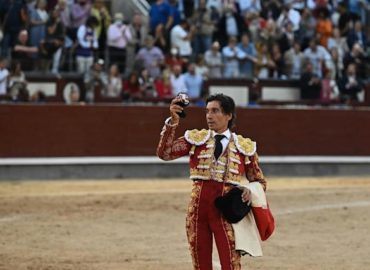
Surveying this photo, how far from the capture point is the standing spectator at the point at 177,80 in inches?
554

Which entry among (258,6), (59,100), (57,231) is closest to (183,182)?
(59,100)

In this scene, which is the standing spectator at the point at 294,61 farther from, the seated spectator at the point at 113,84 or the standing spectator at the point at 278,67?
the seated spectator at the point at 113,84

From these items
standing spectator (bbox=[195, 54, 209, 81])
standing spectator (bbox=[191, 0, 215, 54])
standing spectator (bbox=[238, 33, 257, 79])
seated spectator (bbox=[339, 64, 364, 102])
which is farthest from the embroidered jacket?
seated spectator (bbox=[339, 64, 364, 102])

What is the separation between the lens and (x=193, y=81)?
14.5 meters

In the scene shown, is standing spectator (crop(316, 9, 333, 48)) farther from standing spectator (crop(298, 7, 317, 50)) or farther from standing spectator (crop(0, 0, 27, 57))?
standing spectator (crop(0, 0, 27, 57))

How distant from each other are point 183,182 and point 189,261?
5.91m

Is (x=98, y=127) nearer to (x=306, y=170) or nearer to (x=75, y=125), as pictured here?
(x=75, y=125)

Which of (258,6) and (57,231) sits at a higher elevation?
(258,6)

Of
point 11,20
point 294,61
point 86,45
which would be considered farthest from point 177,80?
point 11,20

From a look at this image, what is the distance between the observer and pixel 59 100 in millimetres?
14305

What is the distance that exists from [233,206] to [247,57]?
10.1 meters

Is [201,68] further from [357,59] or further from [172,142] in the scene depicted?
[172,142]

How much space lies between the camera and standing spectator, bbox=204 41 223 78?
14.7 m

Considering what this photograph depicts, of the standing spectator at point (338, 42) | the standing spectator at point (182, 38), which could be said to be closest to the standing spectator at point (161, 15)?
the standing spectator at point (182, 38)
